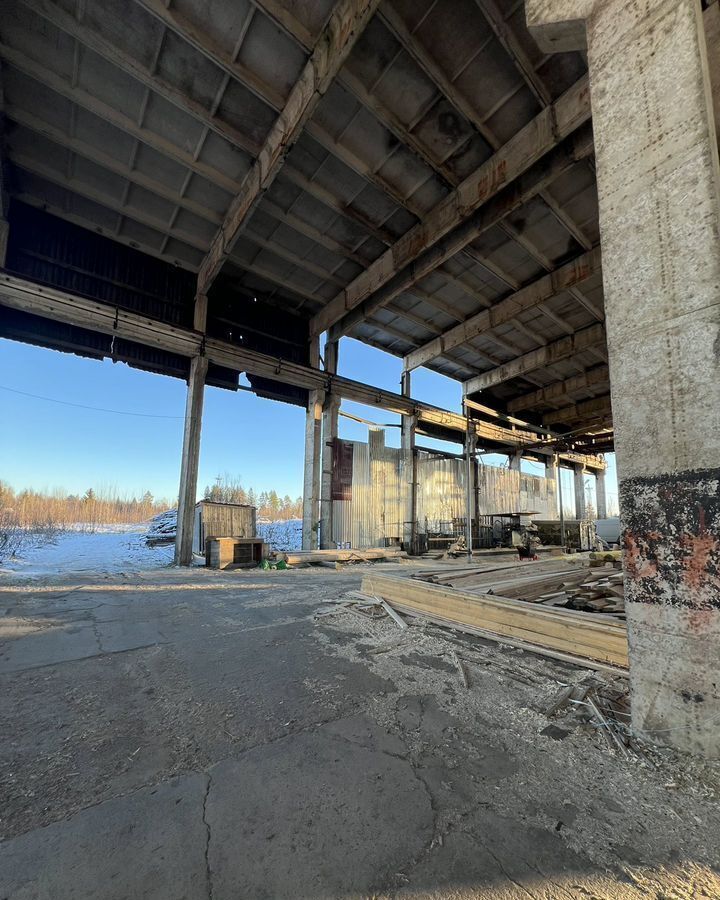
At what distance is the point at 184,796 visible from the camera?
166cm

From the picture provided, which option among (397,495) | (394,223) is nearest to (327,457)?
(397,495)

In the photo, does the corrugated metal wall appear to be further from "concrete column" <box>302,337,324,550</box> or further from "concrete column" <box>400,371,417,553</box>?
"concrete column" <box>302,337,324,550</box>

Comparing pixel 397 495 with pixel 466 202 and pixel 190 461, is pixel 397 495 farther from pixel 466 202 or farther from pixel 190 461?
pixel 466 202

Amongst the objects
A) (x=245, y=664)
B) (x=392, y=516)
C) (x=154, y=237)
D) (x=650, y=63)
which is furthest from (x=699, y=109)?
(x=392, y=516)

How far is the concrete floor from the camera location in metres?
1.29

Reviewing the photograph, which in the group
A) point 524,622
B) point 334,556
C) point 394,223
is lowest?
point 334,556

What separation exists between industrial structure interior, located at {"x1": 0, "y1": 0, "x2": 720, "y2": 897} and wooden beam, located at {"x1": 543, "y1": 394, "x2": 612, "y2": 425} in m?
5.22

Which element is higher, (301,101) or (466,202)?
(301,101)

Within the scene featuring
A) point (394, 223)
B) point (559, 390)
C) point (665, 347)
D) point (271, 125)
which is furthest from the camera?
point (559, 390)

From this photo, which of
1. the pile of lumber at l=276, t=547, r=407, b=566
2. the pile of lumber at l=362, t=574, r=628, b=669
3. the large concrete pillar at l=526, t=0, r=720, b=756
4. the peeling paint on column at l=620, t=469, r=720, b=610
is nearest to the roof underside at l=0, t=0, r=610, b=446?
the large concrete pillar at l=526, t=0, r=720, b=756

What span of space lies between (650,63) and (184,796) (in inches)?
200

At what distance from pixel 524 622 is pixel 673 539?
208cm

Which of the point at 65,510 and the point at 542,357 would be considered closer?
the point at 542,357

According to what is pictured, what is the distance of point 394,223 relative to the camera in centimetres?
1055
